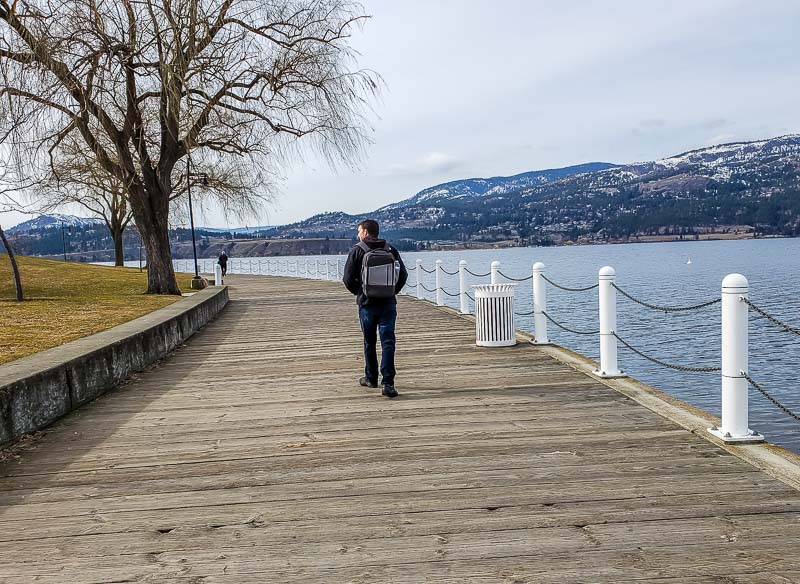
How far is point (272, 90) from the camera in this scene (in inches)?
829

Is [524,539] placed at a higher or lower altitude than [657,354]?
higher

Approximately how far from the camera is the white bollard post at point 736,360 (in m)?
5.35

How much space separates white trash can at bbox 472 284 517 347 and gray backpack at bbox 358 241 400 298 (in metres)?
3.05

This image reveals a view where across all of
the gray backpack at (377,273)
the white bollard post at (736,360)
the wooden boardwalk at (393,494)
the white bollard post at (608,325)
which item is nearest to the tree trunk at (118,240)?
the wooden boardwalk at (393,494)

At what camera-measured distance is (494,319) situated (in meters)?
10.8

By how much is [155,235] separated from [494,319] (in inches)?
630

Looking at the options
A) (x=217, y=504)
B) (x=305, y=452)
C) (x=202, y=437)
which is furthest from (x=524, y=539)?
(x=202, y=437)

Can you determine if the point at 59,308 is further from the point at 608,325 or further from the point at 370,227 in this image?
the point at 608,325

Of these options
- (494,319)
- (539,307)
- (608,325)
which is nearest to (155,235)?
(494,319)

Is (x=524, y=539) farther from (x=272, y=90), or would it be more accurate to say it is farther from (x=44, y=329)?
(x=272, y=90)

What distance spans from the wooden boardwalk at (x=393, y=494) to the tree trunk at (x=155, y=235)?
643 inches

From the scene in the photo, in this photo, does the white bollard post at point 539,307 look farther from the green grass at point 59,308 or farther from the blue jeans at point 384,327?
the green grass at point 59,308

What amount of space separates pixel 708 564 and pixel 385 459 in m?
2.41

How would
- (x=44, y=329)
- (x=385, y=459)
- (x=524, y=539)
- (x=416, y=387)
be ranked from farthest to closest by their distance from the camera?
(x=44, y=329) < (x=416, y=387) < (x=385, y=459) < (x=524, y=539)
